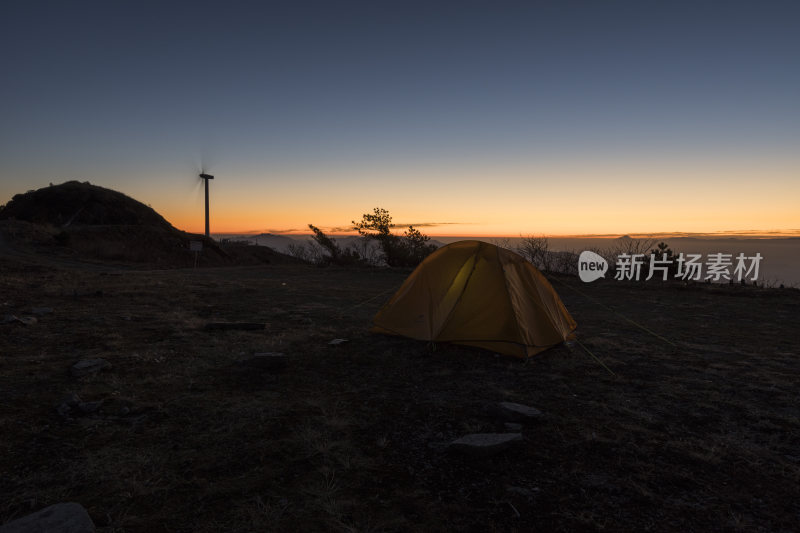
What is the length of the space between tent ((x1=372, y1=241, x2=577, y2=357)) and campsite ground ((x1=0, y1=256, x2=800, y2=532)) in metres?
0.36

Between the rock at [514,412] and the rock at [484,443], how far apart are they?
556mm

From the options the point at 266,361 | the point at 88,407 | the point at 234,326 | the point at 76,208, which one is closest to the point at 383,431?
the point at 266,361

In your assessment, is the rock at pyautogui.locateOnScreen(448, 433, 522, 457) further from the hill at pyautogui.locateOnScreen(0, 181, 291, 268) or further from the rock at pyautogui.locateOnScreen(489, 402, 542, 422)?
the hill at pyautogui.locateOnScreen(0, 181, 291, 268)

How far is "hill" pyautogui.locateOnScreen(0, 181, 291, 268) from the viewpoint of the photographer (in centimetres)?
3081

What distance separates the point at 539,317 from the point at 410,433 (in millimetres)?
4326

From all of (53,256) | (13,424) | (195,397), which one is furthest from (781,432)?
(53,256)

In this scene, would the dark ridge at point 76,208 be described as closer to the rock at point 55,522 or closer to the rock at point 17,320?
the rock at point 17,320

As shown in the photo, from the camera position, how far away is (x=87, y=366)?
20.3 feet

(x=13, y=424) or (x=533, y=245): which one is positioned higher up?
(x=533, y=245)

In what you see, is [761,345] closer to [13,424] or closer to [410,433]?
[410,433]

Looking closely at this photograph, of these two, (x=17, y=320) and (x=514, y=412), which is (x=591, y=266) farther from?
(x=17, y=320)

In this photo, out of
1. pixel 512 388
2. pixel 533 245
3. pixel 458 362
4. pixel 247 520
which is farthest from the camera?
pixel 533 245

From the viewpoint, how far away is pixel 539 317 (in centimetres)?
806

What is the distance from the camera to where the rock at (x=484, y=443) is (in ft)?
13.6
